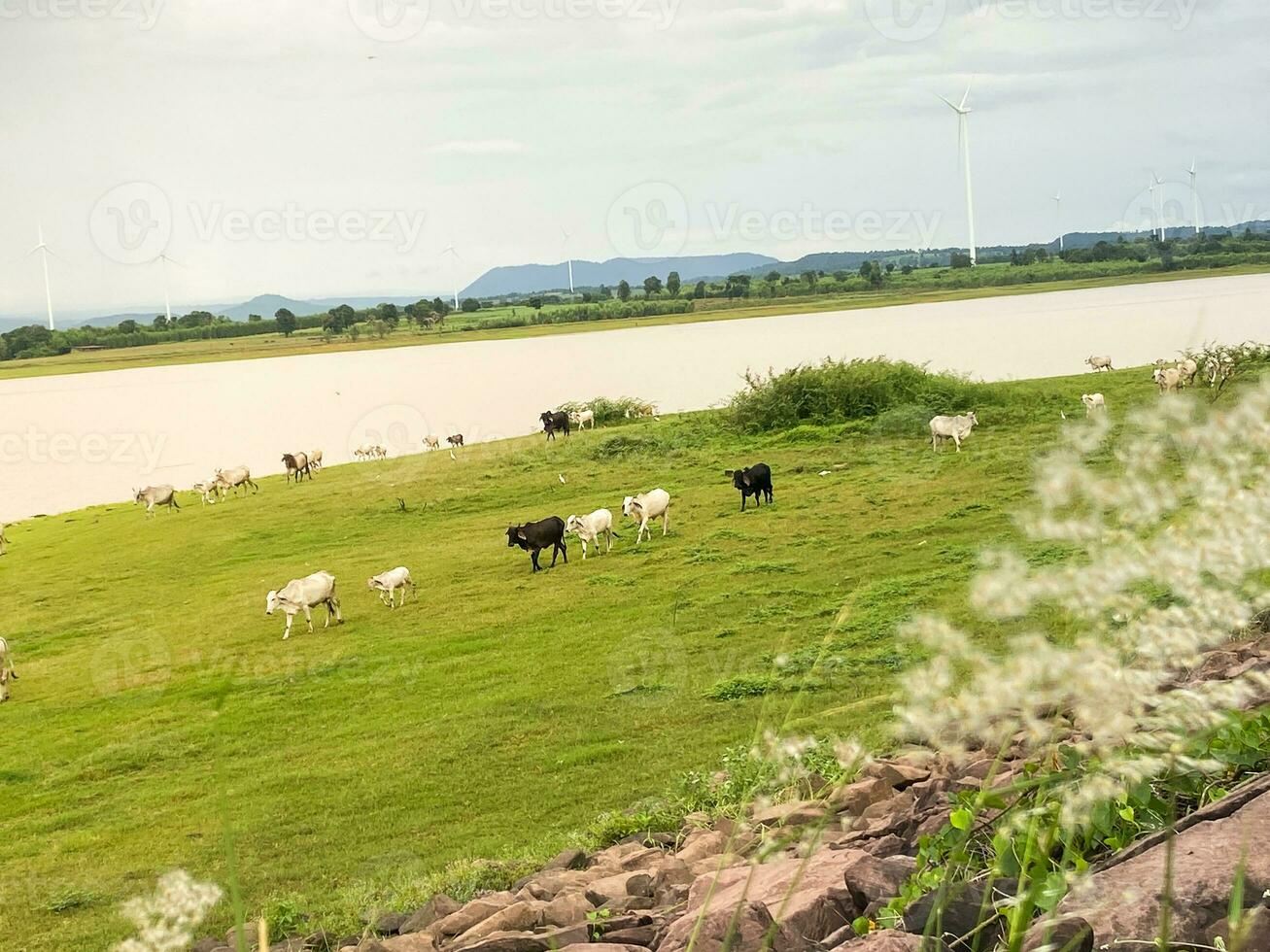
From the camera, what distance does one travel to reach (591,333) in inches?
5039

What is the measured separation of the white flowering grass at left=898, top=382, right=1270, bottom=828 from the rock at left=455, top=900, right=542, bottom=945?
4.35 m

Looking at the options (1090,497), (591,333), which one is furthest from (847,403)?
(591,333)

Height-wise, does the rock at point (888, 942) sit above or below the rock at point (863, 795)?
above

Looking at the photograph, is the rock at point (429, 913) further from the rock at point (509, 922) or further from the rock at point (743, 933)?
the rock at point (743, 933)

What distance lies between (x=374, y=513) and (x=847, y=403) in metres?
11.2

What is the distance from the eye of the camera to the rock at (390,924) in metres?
6.12

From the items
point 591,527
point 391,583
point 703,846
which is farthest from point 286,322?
point 703,846

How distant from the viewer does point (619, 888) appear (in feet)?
18.3

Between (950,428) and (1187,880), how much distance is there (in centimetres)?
2032

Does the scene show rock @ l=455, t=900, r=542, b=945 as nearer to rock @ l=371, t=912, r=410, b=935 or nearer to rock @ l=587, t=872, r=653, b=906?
rock @ l=587, t=872, r=653, b=906

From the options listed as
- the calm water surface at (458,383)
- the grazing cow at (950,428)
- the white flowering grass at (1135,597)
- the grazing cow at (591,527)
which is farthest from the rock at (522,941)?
the calm water surface at (458,383)

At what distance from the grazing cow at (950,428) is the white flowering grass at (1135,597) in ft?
70.7

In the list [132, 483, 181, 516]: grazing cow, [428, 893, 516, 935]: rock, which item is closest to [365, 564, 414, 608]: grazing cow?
[428, 893, 516, 935]: rock

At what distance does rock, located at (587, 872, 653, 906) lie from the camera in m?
5.45
